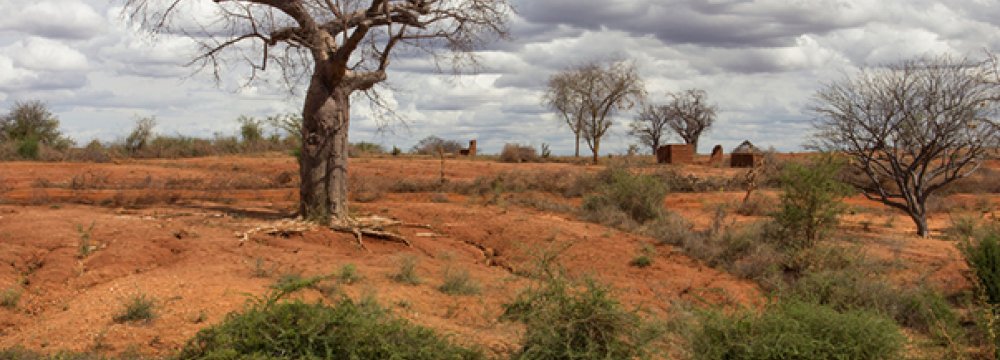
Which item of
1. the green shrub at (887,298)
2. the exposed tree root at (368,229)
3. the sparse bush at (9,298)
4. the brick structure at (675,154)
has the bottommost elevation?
the green shrub at (887,298)

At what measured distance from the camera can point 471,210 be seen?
1512 cm

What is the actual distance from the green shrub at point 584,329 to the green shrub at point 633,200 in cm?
889

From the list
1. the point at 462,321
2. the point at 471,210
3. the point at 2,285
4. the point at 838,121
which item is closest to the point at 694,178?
the point at 838,121

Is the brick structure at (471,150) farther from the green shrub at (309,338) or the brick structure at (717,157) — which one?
the green shrub at (309,338)

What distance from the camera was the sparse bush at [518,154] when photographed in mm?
37375

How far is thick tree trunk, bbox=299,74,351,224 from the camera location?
12.2 m

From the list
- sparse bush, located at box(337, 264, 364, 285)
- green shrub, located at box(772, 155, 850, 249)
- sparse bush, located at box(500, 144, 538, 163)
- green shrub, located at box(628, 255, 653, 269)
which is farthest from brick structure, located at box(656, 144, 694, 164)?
sparse bush, located at box(337, 264, 364, 285)

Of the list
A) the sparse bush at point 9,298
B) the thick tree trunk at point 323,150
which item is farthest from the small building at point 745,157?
the sparse bush at point 9,298

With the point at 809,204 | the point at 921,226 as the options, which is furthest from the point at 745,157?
the point at 809,204

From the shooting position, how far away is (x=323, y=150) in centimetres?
1236

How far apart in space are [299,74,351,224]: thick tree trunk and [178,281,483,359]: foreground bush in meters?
5.93

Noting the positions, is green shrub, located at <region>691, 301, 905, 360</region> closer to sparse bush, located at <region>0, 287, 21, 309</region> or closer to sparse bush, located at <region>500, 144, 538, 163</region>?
sparse bush, located at <region>0, 287, 21, 309</region>

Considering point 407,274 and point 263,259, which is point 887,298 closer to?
point 407,274

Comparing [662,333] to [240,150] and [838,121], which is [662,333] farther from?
[240,150]
